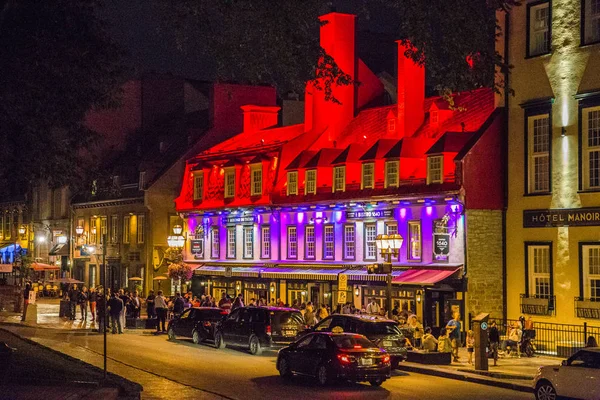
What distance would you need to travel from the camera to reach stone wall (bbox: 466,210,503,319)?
124 ft

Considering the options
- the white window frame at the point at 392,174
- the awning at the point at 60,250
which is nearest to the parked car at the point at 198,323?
the white window frame at the point at 392,174

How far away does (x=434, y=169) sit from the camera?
40500mm

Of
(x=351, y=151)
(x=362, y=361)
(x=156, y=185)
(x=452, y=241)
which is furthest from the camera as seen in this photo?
(x=156, y=185)

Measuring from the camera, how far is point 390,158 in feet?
140

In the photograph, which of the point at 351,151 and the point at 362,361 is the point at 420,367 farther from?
the point at 351,151

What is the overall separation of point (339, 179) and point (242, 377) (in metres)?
21.7

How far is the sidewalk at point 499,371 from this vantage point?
2584 cm

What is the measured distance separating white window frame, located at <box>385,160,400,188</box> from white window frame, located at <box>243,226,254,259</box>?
12290 mm

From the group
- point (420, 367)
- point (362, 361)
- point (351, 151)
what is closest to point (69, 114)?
point (362, 361)

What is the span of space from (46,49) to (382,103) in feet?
102

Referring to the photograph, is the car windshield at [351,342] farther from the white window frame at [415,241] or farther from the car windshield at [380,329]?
the white window frame at [415,241]

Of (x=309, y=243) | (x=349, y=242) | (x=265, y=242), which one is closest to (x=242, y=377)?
(x=349, y=242)

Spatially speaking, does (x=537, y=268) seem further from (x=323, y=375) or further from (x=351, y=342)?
(x=323, y=375)

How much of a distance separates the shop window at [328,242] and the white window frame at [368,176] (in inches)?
141
